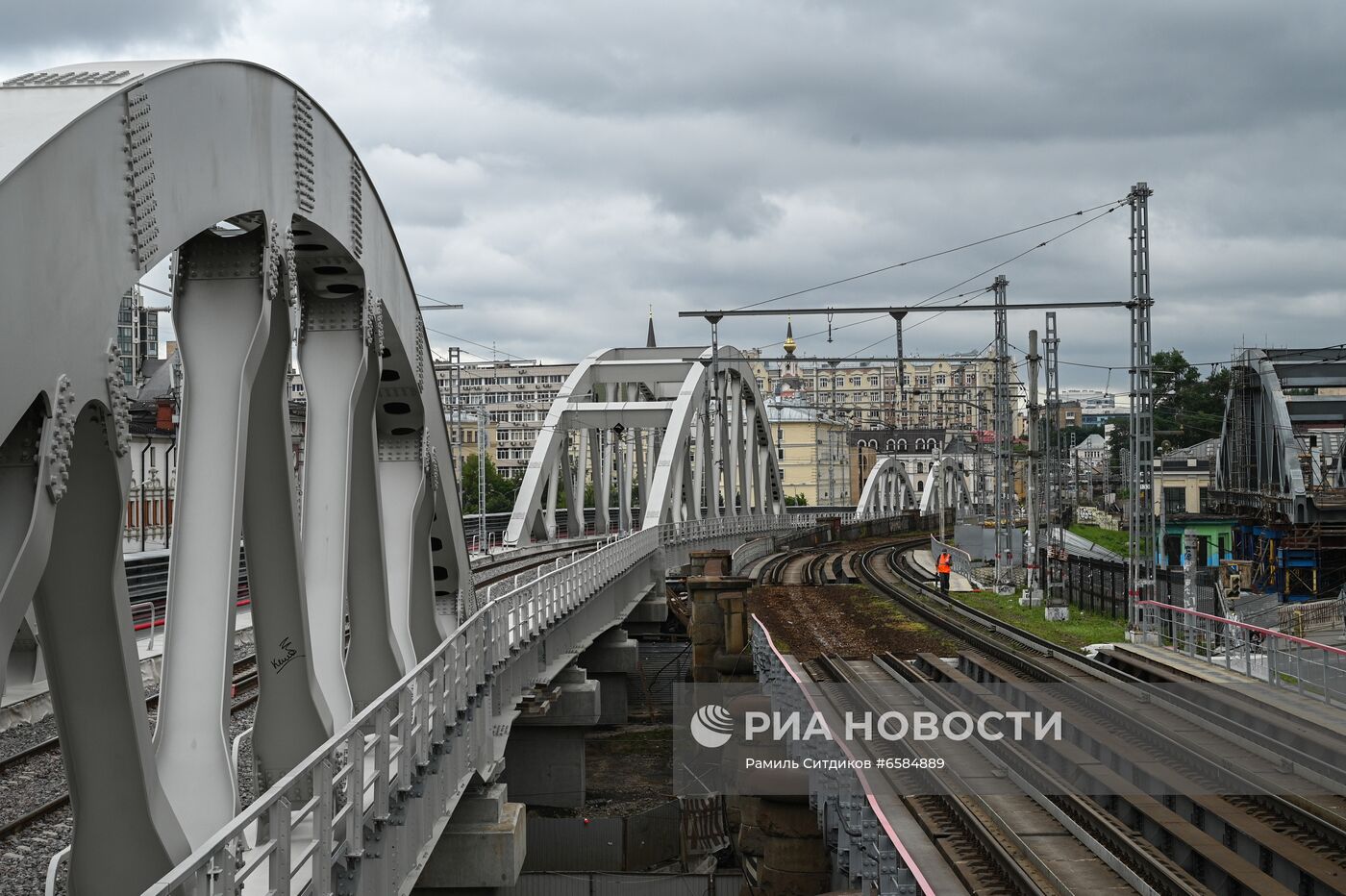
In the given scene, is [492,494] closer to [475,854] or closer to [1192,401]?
[1192,401]

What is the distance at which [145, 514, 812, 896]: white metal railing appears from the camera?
6586 millimetres

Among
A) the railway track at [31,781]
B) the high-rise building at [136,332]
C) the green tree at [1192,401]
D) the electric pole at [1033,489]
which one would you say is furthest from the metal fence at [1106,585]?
the green tree at [1192,401]

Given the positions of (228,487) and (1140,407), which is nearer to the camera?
(228,487)

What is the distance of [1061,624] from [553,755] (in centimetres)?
1070

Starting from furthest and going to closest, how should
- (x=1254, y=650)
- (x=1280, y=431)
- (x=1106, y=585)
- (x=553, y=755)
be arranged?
(x=1280, y=431) → (x=1106, y=585) → (x=553, y=755) → (x=1254, y=650)

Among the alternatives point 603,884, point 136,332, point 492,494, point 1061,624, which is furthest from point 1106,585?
point 492,494

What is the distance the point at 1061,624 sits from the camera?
1131 inches

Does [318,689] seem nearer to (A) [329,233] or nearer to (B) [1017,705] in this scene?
(A) [329,233]

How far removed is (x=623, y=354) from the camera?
2191 inches

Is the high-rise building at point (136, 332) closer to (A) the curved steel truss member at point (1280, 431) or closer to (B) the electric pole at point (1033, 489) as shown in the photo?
(B) the electric pole at point (1033, 489)

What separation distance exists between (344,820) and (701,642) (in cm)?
2100

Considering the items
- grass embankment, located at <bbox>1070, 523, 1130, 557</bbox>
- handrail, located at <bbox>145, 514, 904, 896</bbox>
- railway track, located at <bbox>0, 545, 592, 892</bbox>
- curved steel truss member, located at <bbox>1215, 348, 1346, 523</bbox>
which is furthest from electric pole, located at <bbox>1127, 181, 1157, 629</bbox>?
grass embankment, located at <bbox>1070, 523, 1130, 557</bbox>

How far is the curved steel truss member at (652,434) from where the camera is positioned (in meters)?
46.2

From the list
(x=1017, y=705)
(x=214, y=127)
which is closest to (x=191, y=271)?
(x=214, y=127)
